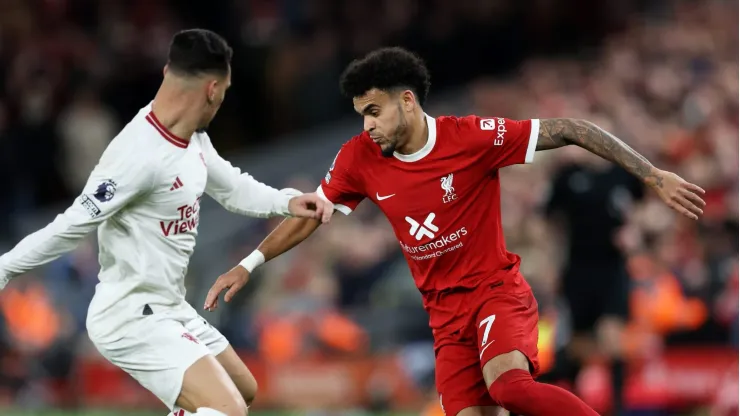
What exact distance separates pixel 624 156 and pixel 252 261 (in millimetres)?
2130

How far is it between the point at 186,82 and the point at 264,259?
4.20 feet

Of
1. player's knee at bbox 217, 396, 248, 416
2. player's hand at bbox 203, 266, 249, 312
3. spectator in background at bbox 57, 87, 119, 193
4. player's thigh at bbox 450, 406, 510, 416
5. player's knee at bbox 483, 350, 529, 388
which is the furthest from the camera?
spectator in background at bbox 57, 87, 119, 193

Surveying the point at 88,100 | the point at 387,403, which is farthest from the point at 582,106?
the point at 88,100

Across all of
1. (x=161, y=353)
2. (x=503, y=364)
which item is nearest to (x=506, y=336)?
(x=503, y=364)

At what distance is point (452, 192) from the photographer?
23.8 feet

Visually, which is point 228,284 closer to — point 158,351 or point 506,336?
point 158,351

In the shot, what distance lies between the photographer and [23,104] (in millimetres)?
17547

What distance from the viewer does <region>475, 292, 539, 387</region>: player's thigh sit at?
701cm

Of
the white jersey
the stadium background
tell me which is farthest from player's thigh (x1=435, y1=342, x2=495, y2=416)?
the stadium background

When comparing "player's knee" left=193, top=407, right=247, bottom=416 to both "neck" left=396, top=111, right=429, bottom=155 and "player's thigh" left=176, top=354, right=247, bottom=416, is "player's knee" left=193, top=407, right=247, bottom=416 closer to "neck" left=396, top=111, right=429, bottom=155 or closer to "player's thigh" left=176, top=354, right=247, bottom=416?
"player's thigh" left=176, top=354, right=247, bottom=416

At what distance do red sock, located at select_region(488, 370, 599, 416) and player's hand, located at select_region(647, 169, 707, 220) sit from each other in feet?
3.62

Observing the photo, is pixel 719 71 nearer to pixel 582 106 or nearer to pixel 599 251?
pixel 582 106

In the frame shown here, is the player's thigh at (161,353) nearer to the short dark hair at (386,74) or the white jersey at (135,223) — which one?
the white jersey at (135,223)

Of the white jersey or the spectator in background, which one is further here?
the spectator in background
